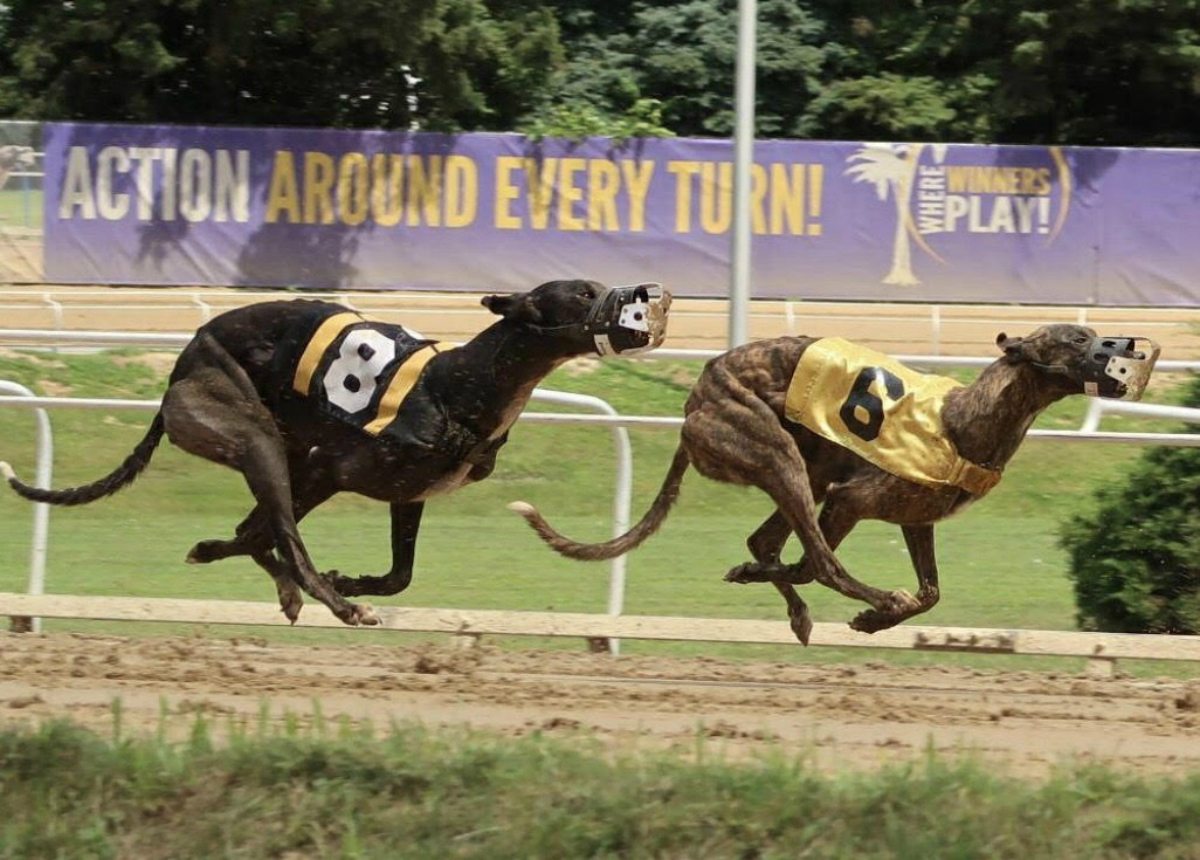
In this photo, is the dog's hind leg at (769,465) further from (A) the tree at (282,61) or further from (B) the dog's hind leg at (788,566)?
(A) the tree at (282,61)

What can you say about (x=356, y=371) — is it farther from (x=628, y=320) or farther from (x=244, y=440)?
(x=628, y=320)

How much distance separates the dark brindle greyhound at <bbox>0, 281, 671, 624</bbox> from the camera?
6039 mm

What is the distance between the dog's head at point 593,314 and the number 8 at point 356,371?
38cm

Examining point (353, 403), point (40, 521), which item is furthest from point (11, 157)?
point (353, 403)

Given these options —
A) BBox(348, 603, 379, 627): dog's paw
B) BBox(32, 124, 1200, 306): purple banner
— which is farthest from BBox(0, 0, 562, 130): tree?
BBox(348, 603, 379, 627): dog's paw

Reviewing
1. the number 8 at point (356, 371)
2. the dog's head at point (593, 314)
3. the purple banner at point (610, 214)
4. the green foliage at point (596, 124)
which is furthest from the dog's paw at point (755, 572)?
the green foliage at point (596, 124)

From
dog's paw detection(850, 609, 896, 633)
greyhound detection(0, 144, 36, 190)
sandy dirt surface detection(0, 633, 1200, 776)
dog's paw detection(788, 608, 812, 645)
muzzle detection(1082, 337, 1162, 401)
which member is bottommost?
Answer: sandy dirt surface detection(0, 633, 1200, 776)

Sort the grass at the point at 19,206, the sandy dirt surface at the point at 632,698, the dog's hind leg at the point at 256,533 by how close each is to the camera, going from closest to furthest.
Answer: the sandy dirt surface at the point at 632,698 → the dog's hind leg at the point at 256,533 → the grass at the point at 19,206

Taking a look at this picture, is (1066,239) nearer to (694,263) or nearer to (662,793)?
(694,263)

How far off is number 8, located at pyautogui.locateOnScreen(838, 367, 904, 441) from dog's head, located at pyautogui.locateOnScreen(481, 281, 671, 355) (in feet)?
1.96

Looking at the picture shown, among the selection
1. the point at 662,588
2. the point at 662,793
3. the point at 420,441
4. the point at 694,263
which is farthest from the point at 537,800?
the point at 694,263

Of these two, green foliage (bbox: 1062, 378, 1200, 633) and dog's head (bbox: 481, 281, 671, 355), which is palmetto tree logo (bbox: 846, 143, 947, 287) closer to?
green foliage (bbox: 1062, 378, 1200, 633)

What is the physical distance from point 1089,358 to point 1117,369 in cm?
9

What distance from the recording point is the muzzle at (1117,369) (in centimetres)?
577
